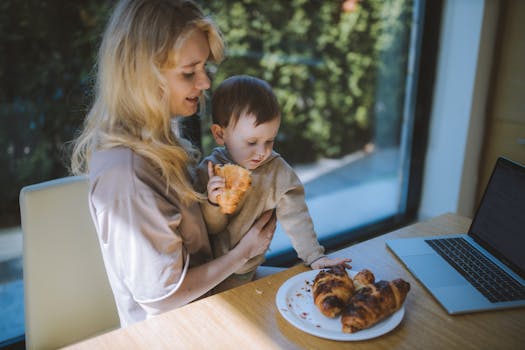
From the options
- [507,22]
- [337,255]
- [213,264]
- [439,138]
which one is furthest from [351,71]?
[213,264]

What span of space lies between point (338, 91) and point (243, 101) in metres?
2.21

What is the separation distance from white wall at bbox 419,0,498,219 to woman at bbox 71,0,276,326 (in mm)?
2423

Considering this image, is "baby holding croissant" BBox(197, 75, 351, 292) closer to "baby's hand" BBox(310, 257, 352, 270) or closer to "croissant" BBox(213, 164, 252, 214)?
"baby's hand" BBox(310, 257, 352, 270)

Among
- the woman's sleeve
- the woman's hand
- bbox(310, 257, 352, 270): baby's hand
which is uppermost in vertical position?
the woman's sleeve

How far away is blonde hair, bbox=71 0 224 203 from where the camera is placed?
3.85 ft

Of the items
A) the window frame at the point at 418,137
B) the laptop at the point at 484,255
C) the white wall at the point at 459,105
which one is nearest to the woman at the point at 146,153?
the laptop at the point at 484,255

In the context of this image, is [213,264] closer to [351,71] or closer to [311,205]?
[311,205]

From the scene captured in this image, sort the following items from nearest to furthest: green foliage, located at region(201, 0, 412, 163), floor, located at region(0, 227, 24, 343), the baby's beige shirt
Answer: the baby's beige shirt → floor, located at region(0, 227, 24, 343) → green foliage, located at region(201, 0, 412, 163)

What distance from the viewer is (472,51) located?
309cm

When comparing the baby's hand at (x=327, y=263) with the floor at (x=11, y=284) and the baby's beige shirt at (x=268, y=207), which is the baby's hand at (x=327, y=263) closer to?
the baby's beige shirt at (x=268, y=207)

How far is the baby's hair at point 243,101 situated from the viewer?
1.43m

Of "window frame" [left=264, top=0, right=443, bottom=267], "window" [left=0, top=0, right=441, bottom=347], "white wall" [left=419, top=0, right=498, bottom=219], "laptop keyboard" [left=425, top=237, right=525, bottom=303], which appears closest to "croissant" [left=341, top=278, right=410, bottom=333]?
"laptop keyboard" [left=425, top=237, right=525, bottom=303]

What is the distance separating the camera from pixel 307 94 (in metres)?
3.33

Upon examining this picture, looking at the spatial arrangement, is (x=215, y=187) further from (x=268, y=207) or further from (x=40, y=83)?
(x=40, y=83)
